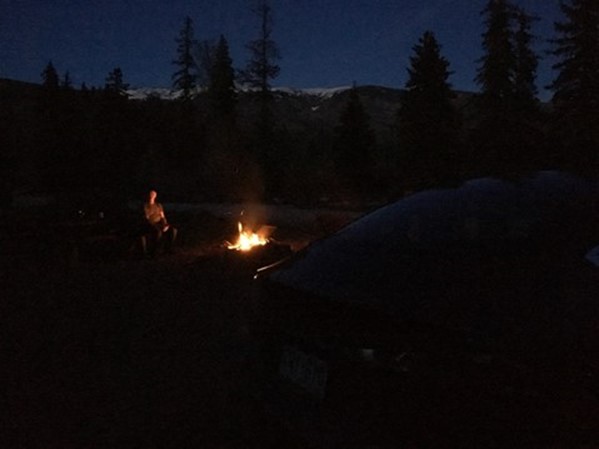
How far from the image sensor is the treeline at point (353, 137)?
3556 cm

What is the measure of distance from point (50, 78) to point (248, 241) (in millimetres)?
44681

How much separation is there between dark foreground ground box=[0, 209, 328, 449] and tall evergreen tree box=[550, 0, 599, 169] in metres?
28.5

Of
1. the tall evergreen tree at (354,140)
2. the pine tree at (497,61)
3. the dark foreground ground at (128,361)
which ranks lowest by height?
the dark foreground ground at (128,361)

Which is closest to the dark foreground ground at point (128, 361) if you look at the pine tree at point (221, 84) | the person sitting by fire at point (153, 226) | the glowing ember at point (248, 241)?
the glowing ember at point (248, 241)

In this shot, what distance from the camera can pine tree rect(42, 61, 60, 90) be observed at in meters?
51.4

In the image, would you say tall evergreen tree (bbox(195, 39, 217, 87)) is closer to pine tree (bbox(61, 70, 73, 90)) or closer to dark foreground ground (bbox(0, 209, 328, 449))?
pine tree (bbox(61, 70, 73, 90))

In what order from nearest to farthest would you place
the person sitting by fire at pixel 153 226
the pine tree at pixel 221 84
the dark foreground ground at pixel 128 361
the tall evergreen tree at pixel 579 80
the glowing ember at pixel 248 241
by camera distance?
1. the dark foreground ground at pixel 128 361
2. the glowing ember at pixel 248 241
3. the person sitting by fire at pixel 153 226
4. the tall evergreen tree at pixel 579 80
5. the pine tree at pixel 221 84

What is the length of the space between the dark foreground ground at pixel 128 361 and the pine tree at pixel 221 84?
51048 millimetres

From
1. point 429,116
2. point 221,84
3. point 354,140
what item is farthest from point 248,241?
point 221,84

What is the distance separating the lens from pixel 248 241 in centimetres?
1284

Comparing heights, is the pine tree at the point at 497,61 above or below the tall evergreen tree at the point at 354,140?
above

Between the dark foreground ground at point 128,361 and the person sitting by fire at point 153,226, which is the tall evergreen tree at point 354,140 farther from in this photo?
the dark foreground ground at point 128,361

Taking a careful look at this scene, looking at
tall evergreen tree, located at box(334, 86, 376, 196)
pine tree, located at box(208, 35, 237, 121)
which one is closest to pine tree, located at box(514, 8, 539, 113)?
tall evergreen tree, located at box(334, 86, 376, 196)

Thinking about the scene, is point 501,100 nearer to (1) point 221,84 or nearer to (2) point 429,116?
(2) point 429,116
